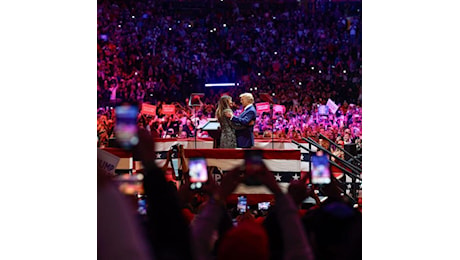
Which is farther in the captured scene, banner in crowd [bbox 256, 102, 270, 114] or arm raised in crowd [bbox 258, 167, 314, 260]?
banner in crowd [bbox 256, 102, 270, 114]

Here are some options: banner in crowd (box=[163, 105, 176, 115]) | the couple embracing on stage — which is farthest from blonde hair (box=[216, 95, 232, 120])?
banner in crowd (box=[163, 105, 176, 115])

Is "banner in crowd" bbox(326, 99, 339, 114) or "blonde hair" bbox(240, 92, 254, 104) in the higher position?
"blonde hair" bbox(240, 92, 254, 104)

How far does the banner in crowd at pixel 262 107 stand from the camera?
1.17 m

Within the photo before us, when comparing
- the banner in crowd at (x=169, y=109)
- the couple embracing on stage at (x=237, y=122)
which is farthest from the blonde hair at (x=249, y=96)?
the banner in crowd at (x=169, y=109)

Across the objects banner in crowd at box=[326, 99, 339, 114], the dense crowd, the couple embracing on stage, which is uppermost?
the dense crowd

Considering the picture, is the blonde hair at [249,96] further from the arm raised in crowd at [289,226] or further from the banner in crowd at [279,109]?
the arm raised in crowd at [289,226]

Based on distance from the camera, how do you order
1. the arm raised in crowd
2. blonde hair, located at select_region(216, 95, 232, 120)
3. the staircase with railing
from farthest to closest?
blonde hair, located at select_region(216, 95, 232, 120) < the staircase with railing < the arm raised in crowd

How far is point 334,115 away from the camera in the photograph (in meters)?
1.17

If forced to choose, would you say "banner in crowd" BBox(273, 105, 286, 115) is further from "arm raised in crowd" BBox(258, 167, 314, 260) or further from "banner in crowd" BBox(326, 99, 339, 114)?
"arm raised in crowd" BBox(258, 167, 314, 260)

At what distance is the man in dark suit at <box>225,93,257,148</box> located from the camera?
42.7 inches

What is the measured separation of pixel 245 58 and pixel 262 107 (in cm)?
15

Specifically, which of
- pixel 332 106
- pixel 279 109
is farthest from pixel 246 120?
pixel 332 106
